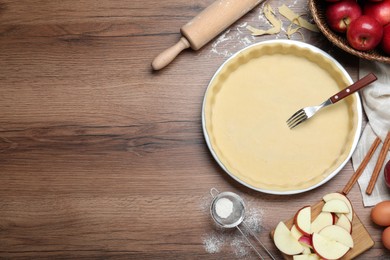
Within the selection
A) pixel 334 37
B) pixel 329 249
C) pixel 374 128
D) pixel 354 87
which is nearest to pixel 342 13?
pixel 334 37

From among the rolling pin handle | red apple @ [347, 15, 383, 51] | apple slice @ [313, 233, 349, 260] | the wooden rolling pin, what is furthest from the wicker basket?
apple slice @ [313, 233, 349, 260]

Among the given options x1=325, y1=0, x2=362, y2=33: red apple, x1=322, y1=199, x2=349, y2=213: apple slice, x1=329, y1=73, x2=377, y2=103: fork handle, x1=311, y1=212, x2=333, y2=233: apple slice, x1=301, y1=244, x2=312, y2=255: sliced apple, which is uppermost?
x1=325, y1=0, x2=362, y2=33: red apple

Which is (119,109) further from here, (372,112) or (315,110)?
(372,112)

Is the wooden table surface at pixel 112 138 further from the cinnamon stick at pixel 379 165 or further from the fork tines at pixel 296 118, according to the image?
the fork tines at pixel 296 118

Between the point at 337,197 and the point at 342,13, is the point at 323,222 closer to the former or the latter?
the point at 337,197

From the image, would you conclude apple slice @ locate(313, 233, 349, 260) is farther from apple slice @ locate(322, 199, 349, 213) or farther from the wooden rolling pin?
the wooden rolling pin

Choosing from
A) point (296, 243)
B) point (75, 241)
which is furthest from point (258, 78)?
point (75, 241)

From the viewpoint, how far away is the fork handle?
1.17 meters

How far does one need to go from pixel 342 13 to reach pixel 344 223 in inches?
17.2

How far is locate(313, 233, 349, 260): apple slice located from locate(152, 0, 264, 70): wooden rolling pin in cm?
50

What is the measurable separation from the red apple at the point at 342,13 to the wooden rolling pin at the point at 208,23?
17 cm

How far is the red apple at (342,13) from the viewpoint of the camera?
118cm

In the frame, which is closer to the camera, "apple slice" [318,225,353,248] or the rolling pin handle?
"apple slice" [318,225,353,248]

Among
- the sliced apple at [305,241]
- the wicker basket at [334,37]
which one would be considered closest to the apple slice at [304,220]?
the sliced apple at [305,241]
